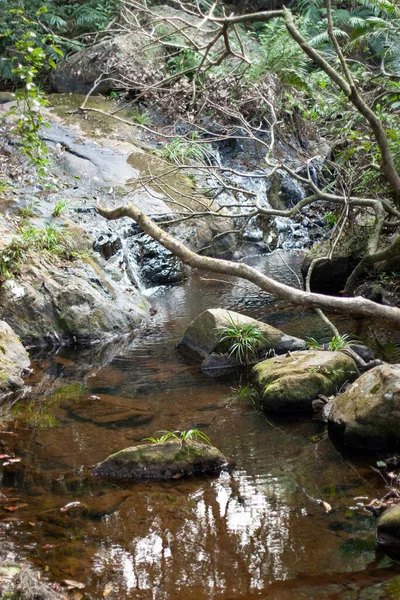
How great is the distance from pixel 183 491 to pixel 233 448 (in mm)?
765

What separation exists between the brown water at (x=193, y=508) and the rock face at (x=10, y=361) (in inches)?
9.8

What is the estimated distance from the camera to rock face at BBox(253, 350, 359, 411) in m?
5.34

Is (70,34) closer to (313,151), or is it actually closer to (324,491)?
(313,151)

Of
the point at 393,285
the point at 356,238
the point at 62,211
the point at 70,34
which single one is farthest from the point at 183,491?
the point at 70,34

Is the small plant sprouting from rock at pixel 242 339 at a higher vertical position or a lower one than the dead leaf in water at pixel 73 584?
lower

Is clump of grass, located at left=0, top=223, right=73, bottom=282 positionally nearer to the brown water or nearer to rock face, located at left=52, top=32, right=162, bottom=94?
the brown water

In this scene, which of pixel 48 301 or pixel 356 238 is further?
pixel 356 238

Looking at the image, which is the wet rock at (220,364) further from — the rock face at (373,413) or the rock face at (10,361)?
the rock face at (373,413)

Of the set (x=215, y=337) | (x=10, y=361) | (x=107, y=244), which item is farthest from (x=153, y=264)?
(x=10, y=361)

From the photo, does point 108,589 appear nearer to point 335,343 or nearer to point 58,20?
point 335,343

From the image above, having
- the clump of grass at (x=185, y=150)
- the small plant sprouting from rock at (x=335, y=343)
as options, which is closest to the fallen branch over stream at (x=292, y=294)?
the small plant sprouting from rock at (x=335, y=343)

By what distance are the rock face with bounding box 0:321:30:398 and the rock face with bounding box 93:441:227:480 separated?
2.14 m

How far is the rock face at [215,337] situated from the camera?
6.89 metres

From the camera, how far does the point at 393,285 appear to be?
26.6ft
